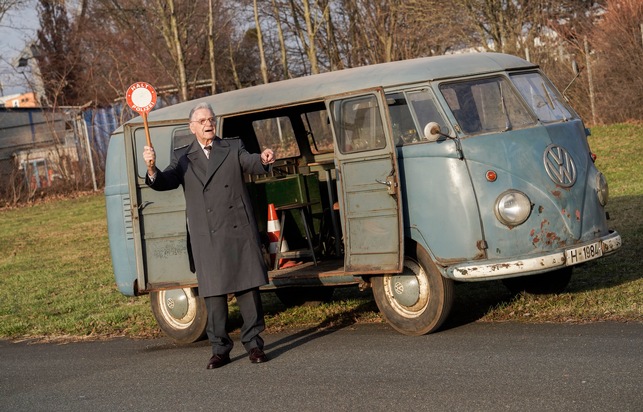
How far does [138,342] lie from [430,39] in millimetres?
23655

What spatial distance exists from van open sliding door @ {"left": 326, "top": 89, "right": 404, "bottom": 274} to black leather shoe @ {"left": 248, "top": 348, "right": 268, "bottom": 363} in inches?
46.6

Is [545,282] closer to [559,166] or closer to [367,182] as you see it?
[559,166]

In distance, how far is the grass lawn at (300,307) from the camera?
9.42 metres

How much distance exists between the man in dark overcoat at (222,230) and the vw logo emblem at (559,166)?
2.33 m

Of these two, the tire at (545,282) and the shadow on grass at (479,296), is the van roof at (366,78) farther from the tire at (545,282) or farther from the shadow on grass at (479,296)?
the shadow on grass at (479,296)

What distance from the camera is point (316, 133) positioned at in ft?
38.8

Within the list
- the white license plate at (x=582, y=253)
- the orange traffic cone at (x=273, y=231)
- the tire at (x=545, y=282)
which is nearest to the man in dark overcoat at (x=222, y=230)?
the orange traffic cone at (x=273, y=231)

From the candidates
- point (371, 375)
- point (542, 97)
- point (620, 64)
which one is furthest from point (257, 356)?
point (620, 64)

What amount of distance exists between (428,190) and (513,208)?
2.36 ft

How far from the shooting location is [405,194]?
29.5 feet

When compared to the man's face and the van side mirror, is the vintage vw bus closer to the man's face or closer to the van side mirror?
the van side mirror

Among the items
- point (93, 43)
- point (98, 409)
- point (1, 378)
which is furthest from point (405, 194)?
point (93, 43)

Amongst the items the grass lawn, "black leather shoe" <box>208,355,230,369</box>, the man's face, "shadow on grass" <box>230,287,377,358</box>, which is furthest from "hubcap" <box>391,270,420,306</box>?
the man's face

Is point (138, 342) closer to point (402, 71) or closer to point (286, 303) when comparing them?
point (286, 303)
